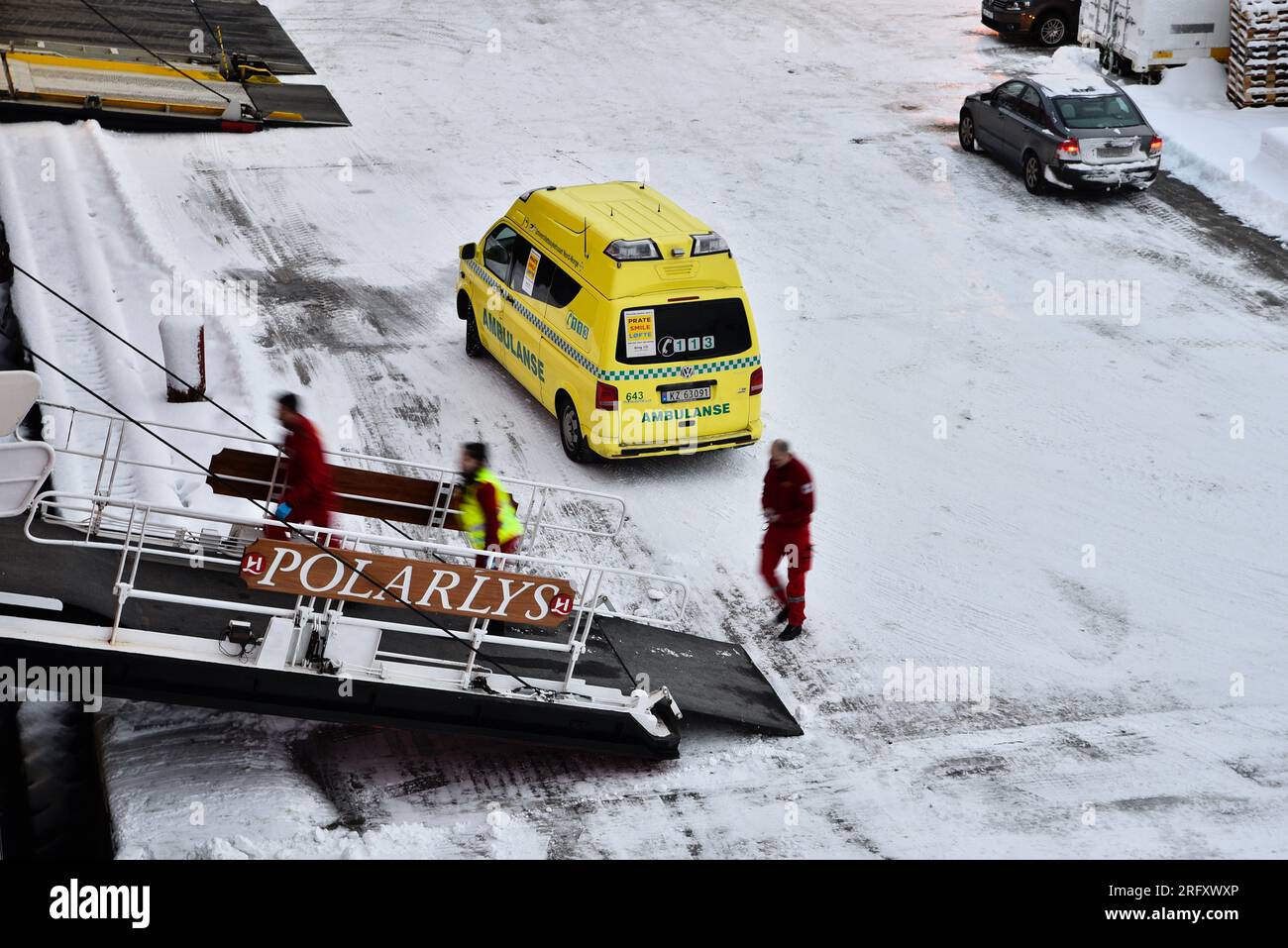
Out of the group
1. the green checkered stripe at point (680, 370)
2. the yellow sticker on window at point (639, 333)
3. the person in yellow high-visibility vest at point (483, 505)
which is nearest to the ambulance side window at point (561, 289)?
the yellow sticker on window at point (639, 333)

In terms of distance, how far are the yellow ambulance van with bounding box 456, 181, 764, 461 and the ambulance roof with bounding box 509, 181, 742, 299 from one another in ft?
0.04

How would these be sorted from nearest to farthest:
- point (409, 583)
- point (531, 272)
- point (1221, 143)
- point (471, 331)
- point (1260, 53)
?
point (409, 583) < point (531, 272) < point (471, 331) < point (1221, 143) < point (1260, 53)

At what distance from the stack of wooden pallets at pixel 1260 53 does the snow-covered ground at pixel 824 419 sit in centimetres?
412

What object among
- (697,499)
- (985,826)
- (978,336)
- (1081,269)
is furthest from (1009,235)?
(985,826)

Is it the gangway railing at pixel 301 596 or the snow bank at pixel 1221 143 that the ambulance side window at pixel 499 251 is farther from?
the snow bank at pixel 1221 143

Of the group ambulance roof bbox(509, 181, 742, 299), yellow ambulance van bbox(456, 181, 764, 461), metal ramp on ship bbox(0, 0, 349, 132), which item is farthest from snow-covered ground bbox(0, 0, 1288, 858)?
ambulance roof bbox(509, 181, 742, 299)

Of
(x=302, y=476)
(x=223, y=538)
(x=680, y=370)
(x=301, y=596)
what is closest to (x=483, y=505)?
(x=302, y=476)

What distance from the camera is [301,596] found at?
29.3ft

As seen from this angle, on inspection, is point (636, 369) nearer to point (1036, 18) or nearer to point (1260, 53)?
point (1260, 53)

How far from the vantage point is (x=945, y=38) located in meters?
29.5

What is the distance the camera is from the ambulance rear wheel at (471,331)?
15969 mm

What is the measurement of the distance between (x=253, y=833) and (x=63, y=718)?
7.85ft

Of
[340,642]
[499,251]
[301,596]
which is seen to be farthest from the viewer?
[499,251]

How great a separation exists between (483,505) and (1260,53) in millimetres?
18920
